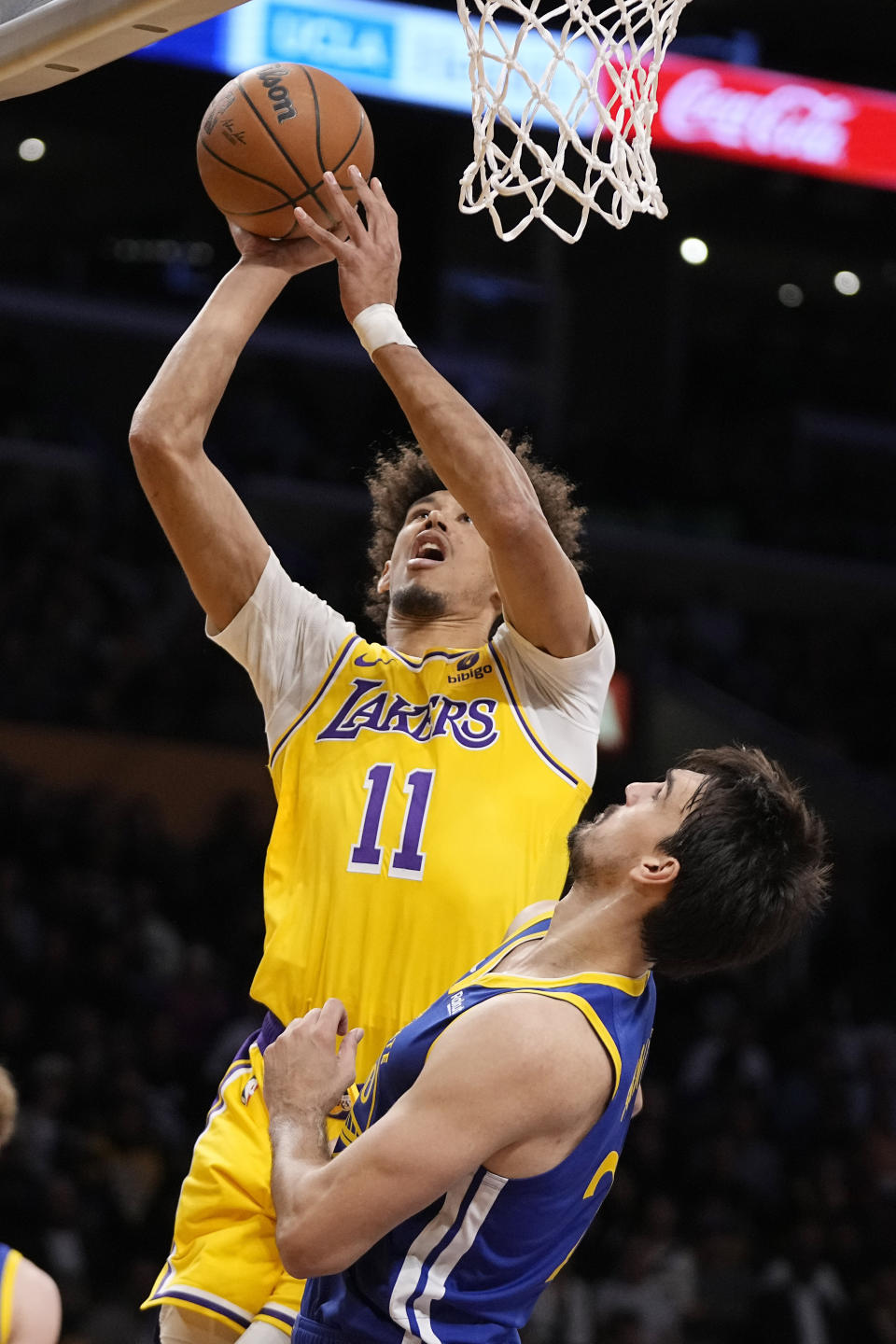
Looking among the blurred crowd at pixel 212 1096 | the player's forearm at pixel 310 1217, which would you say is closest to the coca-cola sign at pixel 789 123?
the blurred crowd at pixel 212 1096

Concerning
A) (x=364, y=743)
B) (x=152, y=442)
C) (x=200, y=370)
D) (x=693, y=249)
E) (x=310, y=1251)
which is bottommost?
(x=310, y=1251)

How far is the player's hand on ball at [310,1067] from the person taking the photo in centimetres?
272

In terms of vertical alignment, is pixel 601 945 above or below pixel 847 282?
below

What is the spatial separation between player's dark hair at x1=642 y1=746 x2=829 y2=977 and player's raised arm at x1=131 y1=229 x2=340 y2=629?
1146mm

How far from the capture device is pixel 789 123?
11609 mm

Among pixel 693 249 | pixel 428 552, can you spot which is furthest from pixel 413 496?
pixel 693 249

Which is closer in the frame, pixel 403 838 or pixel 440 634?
pixel 403 838

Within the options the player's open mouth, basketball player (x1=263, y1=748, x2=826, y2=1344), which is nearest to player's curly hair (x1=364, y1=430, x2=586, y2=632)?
the player's open mouth

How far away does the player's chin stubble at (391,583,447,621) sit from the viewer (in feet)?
12.0

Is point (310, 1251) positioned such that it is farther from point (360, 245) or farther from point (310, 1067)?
point (360, 245)

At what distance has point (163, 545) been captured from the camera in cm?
1323

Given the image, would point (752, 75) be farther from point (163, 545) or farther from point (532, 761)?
point (532, 761)

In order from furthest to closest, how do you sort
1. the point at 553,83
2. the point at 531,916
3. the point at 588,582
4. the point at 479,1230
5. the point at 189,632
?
the point at 588,582, the point at 189,632, the point at 553,83, the point at 531,916, the point at 479,1230

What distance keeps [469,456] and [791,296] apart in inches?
669
